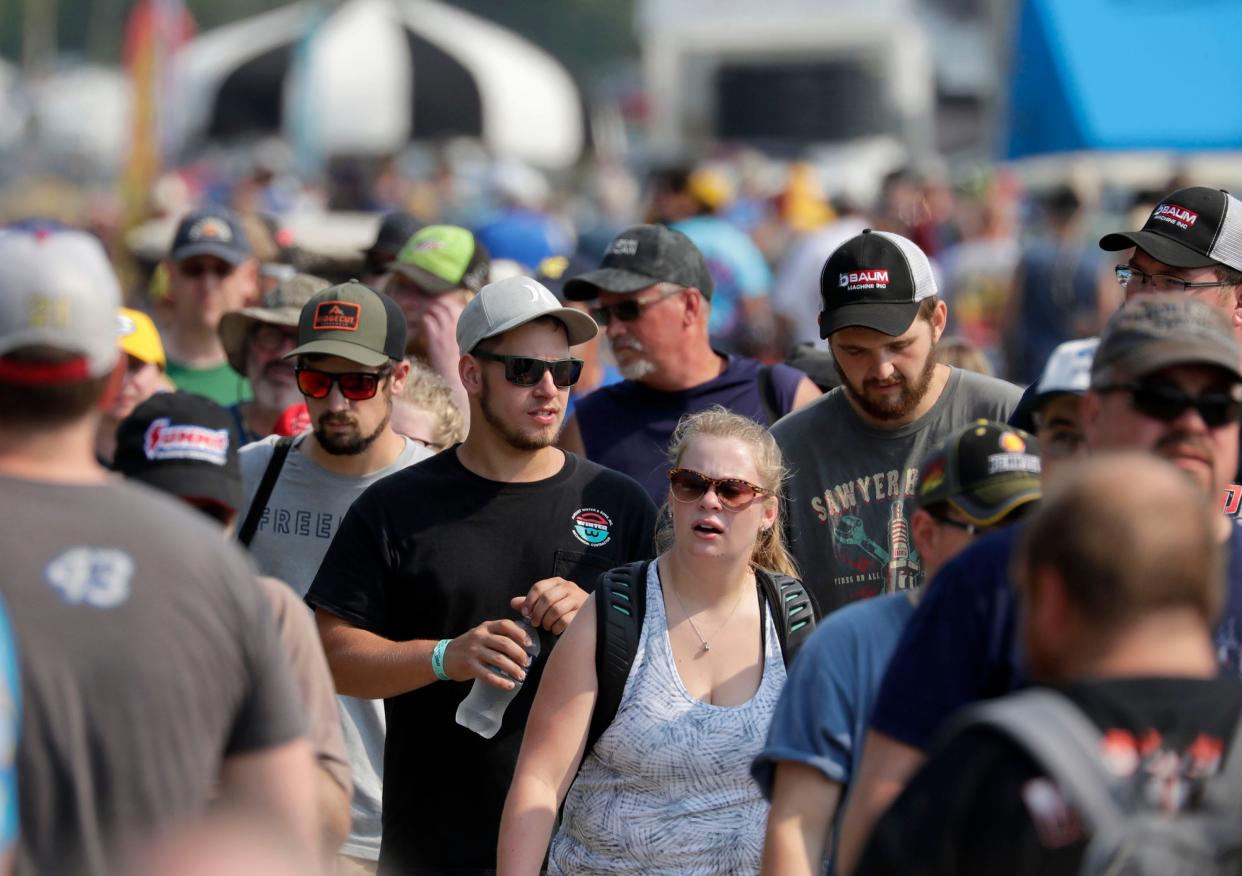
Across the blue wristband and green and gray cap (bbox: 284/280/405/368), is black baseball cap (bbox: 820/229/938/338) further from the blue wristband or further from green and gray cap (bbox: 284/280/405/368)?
the blue wristband

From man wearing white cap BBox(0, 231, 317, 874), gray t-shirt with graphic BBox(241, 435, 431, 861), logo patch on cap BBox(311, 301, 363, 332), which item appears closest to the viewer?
man wearing white cap BBox(0, 231, 317, 874)

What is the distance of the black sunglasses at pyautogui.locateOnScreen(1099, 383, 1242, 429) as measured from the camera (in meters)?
3.35

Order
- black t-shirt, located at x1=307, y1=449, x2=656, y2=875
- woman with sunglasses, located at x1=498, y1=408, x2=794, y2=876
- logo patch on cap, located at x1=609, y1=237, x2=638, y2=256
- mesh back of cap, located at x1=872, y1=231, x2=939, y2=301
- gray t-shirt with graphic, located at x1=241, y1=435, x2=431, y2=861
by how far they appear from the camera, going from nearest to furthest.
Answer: woman with sunglasses, located at x1=498, y1=408, x2=794, y2=876 < black t-shirt, located at x1=307, y1=449, x2=656, y2=875 < mesh back of cap, located at x1=872, y1=231, x2=939, y2=301 < gray t-shirt with graphic, located at x1=241, y1=435, x2=431, y2=861 < logo patch on cap, located at x1=609, y1=237, x2=638, y2=256

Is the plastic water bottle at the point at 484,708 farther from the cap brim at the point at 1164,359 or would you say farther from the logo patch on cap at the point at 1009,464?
the cap brim at the point at 1164,359

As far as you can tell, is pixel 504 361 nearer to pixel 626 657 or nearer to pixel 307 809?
pixel 626 657

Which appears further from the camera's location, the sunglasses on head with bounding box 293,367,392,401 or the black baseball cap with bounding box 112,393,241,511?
the sunglasses on head with bounding box 293,367,392,401

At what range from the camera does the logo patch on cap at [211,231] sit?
862 centimetres

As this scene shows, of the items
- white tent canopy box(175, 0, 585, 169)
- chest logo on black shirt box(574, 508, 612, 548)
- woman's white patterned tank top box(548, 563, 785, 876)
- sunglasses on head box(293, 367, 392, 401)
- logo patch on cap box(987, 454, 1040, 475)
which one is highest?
white tent canopy box(175, 0, 585, 169)

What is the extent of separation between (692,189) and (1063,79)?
2775 mm

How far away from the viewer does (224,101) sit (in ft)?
107

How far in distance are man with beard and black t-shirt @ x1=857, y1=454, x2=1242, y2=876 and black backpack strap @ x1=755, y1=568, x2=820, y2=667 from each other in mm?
2065

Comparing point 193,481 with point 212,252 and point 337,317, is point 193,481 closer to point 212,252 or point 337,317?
point 337,317

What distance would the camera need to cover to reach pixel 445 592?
208 inches

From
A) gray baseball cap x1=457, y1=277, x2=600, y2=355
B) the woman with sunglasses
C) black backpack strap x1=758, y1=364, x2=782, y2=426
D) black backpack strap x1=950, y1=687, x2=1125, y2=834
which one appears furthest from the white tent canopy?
black backpack strap x1=950, y1=687, x2=1125, y2=834
